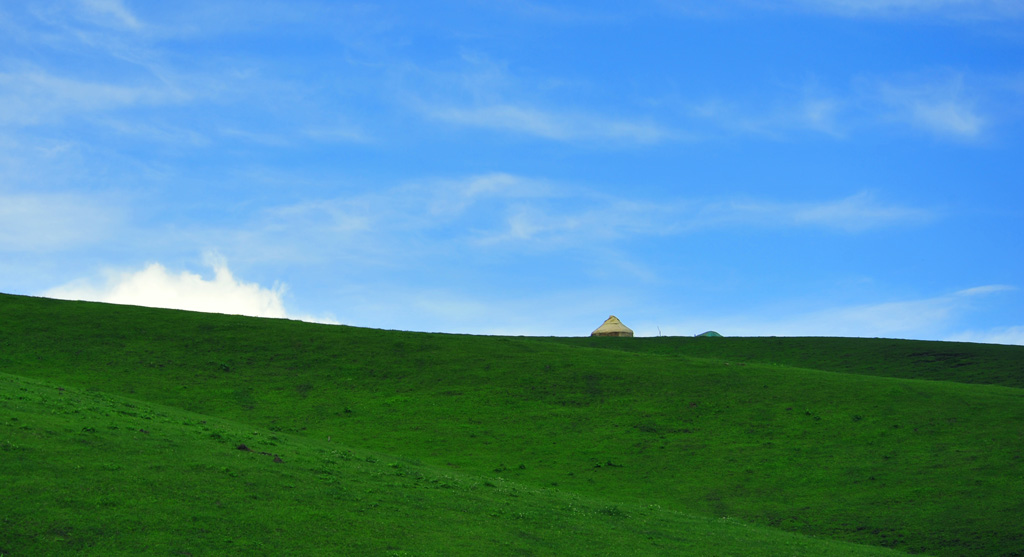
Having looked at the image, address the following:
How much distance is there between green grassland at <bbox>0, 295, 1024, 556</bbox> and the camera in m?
21.3

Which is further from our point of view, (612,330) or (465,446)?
(612,330)

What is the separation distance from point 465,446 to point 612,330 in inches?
2183

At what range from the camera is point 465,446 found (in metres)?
40.6

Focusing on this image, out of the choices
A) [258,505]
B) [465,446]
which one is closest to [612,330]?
[465,446]

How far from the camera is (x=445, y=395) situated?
48.8 metres

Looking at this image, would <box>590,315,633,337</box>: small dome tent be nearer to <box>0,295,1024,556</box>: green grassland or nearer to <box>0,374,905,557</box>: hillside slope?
<box>0,295,1024,556</box>: green grassland

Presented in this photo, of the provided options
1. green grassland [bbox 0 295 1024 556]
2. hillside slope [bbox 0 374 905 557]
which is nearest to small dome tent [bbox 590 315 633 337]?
green grassland [bbox 0 295 1024 556]

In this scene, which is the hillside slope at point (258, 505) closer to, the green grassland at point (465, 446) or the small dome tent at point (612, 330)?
Answer: the green grassland at point (465, 446)

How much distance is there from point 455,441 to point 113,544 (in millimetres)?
24299

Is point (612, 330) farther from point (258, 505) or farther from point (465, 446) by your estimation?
point (258, 505)

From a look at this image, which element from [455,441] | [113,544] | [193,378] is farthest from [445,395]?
[113,544]

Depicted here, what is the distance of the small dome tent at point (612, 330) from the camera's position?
93356 millimetres

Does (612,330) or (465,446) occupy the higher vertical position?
(612,330)

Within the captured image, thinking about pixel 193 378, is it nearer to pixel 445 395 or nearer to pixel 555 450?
pixel 445 395
